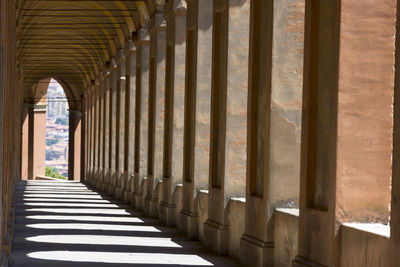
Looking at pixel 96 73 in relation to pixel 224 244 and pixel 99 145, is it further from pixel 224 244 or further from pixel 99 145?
pixel 224 244

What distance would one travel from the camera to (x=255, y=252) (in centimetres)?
1192

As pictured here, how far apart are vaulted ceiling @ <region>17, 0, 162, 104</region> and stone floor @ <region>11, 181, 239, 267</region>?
18.2 feet

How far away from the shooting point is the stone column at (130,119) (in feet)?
93.7

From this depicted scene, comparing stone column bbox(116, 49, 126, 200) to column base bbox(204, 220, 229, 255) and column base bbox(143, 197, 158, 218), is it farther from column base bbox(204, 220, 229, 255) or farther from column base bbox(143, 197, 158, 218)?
column base bbox(204, 220, 229, 255)

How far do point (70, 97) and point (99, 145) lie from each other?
2138 centimetres

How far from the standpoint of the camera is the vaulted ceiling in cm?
3072

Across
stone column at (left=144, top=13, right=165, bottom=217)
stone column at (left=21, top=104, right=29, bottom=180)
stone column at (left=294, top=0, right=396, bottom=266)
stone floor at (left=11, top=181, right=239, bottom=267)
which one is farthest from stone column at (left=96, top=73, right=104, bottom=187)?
stone column at (left=294, top=0, right=396, bottom=266)

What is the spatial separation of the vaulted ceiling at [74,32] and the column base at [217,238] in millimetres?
9580

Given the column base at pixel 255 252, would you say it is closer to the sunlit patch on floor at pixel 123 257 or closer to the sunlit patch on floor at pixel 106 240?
the sunlit patch on floor at pixel 123 257

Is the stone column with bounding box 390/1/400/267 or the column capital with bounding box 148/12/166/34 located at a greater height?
the column capital with bounding box 148/12/166/34

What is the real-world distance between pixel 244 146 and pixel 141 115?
1140 centimetres

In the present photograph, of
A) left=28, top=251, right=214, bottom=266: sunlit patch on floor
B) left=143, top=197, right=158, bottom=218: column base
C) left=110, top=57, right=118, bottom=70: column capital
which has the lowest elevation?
left=143, top=197, right=158, bottom=218: column base

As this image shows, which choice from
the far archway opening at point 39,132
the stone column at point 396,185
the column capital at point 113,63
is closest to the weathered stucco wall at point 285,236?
the stone column at point 396,185

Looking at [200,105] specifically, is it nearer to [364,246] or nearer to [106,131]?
[364,246]
